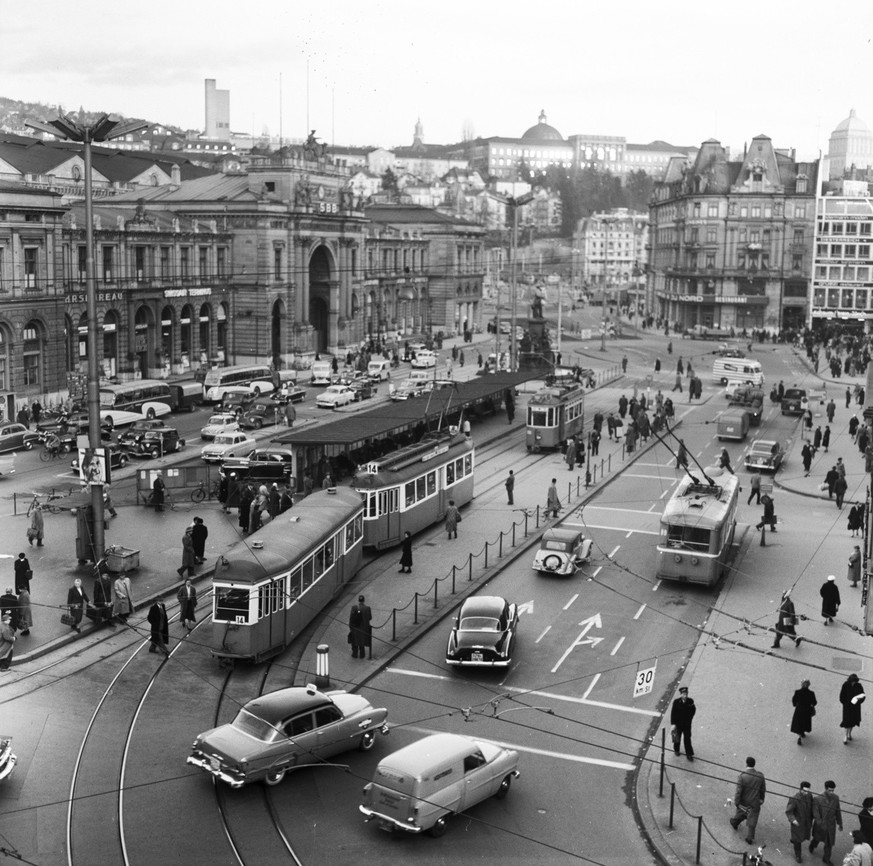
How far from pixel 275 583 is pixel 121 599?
5.06 m

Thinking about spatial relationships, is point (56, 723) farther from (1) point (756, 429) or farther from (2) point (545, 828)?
(1) point (756, 429)

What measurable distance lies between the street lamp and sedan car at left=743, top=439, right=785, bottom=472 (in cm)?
2868

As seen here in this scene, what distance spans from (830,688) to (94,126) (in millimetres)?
20458

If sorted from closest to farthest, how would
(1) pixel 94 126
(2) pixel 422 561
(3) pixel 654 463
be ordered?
(1) pixel 94 126 → (2) pixel 422 561 → (3) pixel 654 463

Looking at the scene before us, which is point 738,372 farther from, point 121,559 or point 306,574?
point 306,574

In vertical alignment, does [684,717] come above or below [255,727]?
below

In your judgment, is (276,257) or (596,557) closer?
(596,557)

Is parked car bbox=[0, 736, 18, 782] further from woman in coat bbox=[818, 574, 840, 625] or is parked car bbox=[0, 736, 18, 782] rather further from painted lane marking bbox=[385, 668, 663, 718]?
woman in coat bbox=[818, 574, 840, 625]

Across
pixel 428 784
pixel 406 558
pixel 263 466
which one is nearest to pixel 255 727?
pixel 428 784

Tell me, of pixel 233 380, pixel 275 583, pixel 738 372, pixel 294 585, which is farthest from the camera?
pixel 738 372

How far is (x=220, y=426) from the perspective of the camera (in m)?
55.4

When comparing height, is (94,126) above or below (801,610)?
above

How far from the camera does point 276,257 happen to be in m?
88.9

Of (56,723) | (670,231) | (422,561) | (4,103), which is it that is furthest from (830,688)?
(4,103)
